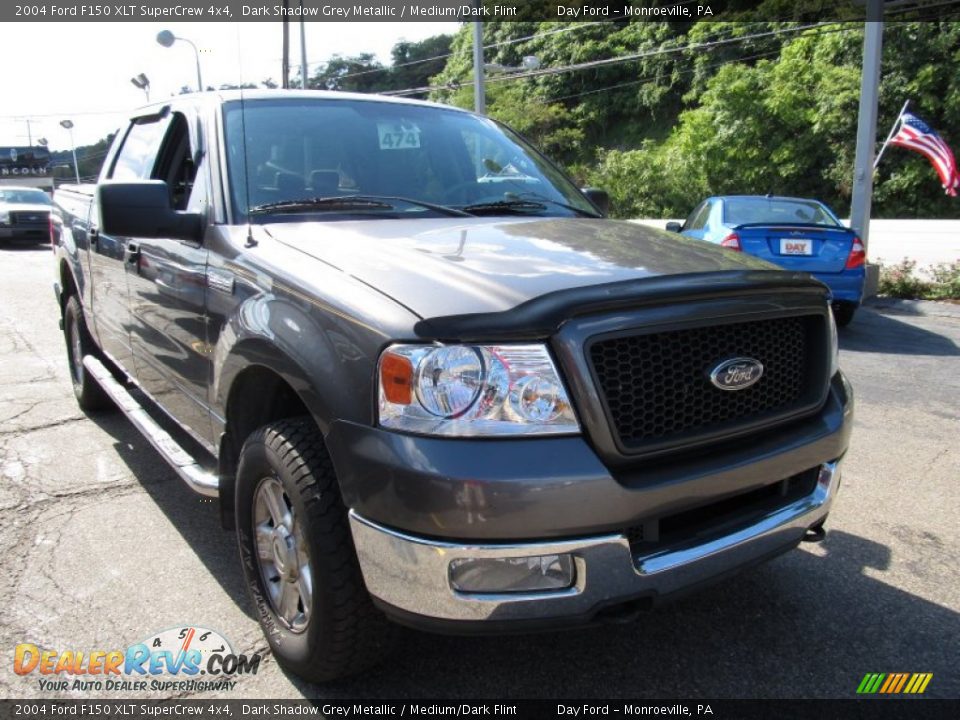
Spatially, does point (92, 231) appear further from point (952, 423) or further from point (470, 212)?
point (952, 423)

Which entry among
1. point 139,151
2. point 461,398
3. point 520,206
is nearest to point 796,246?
point 520,206

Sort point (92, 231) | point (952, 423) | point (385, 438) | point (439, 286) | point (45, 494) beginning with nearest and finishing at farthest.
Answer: point (385, 438) < point (439, 286) < point (45, 494) < point (92, 231) < point (952, 423)

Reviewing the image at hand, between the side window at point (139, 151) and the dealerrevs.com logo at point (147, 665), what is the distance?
228 centimetres

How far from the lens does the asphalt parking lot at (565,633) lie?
2.46m

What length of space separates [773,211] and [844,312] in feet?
4.62

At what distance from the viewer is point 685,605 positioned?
290cm

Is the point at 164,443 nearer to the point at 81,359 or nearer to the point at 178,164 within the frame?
the point at 178,164

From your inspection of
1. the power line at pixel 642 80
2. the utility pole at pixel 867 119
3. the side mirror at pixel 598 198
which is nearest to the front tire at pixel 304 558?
the side mirror at pixel 598 198

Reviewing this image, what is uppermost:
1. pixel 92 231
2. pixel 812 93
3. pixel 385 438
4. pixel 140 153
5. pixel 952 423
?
pixel 812 93

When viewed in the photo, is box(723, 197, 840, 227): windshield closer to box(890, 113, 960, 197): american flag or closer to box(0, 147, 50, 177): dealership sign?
box(890, 113, 960, 197): american flag

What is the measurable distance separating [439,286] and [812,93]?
30.7m

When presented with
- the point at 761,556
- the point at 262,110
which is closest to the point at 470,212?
the point at 262,110

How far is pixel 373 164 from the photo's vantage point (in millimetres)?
3252

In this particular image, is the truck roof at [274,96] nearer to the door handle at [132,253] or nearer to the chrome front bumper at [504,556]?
the door handle at [132,253]
